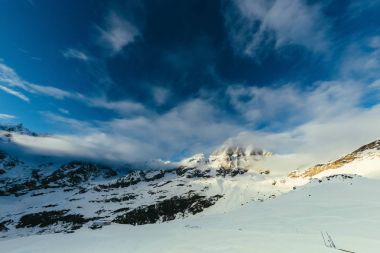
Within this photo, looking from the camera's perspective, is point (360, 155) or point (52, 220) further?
point (52, 220)

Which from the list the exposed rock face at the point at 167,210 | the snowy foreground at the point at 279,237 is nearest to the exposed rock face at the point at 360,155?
the exposed rock face at the point at 167,210

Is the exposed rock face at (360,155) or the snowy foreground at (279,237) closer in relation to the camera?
the snowy foreground at (279,237)

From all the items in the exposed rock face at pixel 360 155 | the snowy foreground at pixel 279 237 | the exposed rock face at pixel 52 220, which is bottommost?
the snowy foreground at pixel 279 237

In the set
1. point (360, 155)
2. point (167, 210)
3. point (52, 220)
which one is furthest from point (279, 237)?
point (52, 220)

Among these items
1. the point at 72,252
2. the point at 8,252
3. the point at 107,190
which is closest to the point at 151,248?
the point at 72,252

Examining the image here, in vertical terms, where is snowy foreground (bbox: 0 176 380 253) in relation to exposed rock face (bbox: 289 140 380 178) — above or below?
below

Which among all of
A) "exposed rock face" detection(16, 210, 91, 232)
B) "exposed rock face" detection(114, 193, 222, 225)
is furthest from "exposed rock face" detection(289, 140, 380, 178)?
"exposed rock face" detection(16, 210, 91, 232)

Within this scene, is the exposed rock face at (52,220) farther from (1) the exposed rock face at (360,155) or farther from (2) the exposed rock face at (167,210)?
(1) the exposed rock face at (360,155)

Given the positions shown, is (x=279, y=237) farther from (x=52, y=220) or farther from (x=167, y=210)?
(x=52, y=220)

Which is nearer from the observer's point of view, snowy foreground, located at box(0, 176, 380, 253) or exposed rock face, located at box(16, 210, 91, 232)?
snowy foreground, located at box(0, 176, 380, 253)

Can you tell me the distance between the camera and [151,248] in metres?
11.6

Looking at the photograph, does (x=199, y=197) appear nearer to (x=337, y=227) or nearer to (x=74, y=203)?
(x=74, y=203)

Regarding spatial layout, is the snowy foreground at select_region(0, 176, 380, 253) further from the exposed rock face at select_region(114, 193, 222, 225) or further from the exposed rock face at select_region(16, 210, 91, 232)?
the exposed rock face at select_region(16, 210, 91, 232)

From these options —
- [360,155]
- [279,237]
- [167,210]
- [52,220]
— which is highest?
[360,155]
